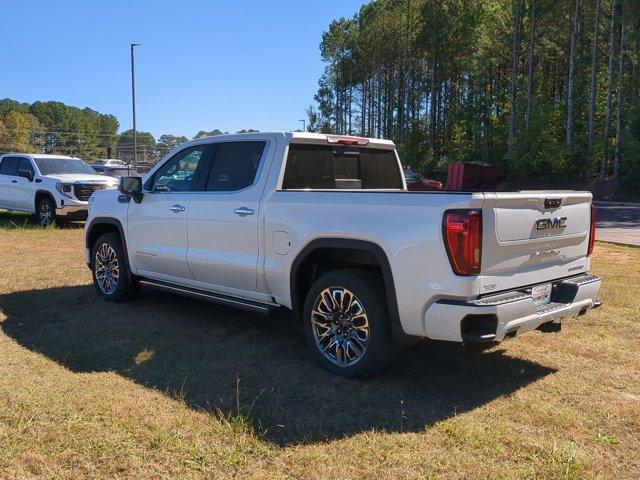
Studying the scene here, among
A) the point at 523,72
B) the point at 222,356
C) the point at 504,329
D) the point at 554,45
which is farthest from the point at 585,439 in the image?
the point at 523,72

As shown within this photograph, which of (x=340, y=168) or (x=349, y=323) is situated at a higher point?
(x=340, y=168)

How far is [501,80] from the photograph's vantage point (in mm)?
45844

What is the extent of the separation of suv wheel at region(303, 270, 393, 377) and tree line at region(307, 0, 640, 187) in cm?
2597

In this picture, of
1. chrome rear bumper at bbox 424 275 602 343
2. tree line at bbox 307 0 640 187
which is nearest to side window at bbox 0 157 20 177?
chrome rear bumper at bbox 424 275 602 343

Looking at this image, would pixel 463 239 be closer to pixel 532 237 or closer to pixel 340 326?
pixel 532 237

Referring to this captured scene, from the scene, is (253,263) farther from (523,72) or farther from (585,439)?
(523,72)

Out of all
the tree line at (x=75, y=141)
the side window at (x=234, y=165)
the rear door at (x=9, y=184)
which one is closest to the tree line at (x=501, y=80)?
the tree line at (x=75, y=141)

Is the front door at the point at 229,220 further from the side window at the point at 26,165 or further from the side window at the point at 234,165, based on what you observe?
the side window at the point at 26,165

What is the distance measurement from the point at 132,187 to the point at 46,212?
30.8ft

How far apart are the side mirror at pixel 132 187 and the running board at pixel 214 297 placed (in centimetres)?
90

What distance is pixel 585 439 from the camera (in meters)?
3.64

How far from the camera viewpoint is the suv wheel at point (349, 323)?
4.37 metres

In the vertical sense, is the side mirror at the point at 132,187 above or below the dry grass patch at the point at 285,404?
above

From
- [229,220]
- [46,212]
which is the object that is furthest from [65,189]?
[229,220]
